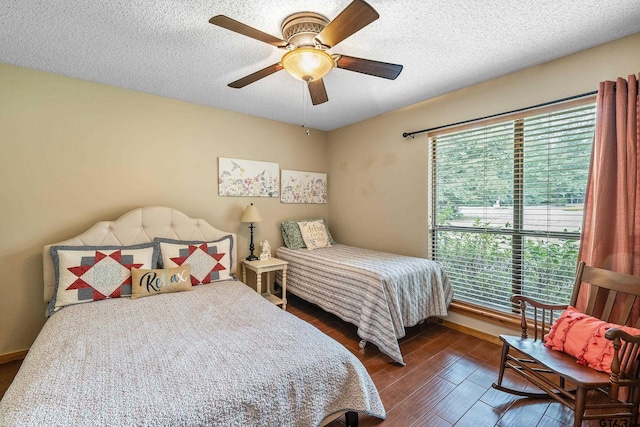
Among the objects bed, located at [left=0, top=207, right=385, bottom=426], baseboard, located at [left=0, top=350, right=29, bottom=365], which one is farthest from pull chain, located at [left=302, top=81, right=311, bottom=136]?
baseboard, located at [left=0, top=350, right=29, bottom=365]

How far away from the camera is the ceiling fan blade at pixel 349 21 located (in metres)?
1.21

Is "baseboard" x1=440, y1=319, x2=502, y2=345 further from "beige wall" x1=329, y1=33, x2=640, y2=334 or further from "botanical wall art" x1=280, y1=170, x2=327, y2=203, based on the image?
"botanical wall art" x1=280, y1=170, x2=327, y2=203

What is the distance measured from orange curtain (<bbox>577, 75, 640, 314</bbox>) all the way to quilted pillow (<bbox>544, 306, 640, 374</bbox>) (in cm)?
32

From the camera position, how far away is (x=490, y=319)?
250 cm

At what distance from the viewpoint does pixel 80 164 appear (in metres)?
2.44

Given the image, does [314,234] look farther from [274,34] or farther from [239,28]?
[239,28]

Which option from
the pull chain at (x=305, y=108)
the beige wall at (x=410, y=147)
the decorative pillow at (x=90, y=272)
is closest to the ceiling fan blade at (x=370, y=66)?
the pull chain at (x=305, y=108)

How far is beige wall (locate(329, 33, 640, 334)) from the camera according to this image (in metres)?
2.00

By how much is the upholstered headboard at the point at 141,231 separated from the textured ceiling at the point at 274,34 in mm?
1240

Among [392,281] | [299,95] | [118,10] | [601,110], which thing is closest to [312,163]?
[299,95]

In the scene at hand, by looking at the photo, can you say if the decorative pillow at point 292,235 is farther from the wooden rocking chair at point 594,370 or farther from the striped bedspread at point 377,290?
the wooden rocking chair at point 594,370

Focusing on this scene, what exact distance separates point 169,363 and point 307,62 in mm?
1716

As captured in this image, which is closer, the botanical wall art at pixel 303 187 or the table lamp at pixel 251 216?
the table lamp at pixel 251 216

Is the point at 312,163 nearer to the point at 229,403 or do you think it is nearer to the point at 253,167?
the point at 253,167
